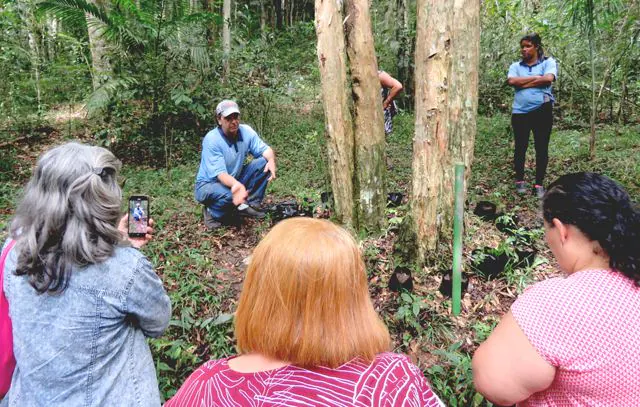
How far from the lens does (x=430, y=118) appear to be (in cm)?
343

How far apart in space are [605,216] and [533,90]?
174 inches

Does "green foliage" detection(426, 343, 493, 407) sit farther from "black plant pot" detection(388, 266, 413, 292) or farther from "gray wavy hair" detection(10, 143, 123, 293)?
"gray wavy hair" detection(10, 143, 123, 293)

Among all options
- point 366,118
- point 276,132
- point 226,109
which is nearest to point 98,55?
point 276,132

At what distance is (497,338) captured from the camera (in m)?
1.49

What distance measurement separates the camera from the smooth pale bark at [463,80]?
3.24 meters

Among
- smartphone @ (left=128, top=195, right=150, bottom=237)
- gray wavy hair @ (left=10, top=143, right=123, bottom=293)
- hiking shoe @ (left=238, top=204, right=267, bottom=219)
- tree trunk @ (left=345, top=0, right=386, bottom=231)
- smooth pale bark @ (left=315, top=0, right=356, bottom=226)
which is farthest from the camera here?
hiking shoe @ (left=238, top=204, right=267, bottom=219)

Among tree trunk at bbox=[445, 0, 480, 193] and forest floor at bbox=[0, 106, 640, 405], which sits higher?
tree trunk at bbox=[445, 0, 480, 193]

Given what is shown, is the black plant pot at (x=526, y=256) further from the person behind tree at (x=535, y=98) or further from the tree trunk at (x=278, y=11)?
the tree trunk at (x=278, y=11)

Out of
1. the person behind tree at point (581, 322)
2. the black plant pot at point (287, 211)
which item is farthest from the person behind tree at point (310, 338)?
the black plant pot at point (287, 211)

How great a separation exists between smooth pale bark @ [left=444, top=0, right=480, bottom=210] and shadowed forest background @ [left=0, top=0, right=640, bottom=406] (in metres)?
0.78

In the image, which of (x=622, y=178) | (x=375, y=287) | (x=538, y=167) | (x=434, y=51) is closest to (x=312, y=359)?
(x=375, y=287)

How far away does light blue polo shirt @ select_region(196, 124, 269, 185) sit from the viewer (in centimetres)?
510

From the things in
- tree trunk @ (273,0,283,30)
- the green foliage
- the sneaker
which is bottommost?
the green foliage

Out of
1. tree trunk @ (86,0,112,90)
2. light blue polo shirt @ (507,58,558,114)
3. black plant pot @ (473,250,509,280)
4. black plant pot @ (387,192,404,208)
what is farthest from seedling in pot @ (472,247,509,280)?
tree trunk @ (86,0,112,90)
